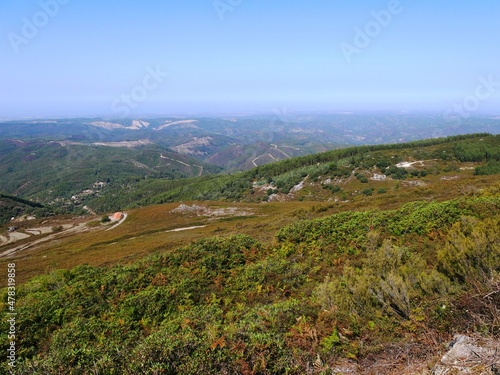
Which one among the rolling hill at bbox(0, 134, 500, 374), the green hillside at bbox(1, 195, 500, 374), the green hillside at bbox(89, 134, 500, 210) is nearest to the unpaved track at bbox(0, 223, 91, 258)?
the rolling hill at bbox(0, 134, 500, 374)

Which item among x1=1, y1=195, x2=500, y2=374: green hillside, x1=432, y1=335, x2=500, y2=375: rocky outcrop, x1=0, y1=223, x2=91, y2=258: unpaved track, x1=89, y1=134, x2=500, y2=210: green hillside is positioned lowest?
x1=0, y1=223, x2=91, y2=258: unpaved track

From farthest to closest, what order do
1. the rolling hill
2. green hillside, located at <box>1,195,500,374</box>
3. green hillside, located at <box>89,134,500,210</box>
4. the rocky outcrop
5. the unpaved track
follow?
green hillside, located at <box>89,134,500,210</box> < the unpaved track < green hillside, located at <box>1,195,500,374</box> < the rolling hill < the rocky outcrop

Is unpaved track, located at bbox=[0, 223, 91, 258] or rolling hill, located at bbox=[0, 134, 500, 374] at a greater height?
rolling hill, located at bbox=[0, 134, 500, 374]

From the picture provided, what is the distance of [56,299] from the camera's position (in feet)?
44.4

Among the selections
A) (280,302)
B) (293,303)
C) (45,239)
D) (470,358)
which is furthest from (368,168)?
(470,358)

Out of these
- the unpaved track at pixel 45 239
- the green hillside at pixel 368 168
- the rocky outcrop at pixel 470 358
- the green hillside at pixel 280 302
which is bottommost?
the unpaved track at pixel 45 239

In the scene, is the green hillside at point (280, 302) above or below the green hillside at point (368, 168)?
above

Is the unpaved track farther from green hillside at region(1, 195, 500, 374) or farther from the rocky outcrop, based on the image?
the rocky outcrop

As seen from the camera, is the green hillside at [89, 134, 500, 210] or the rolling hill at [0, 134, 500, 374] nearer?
the rolling hill at [0, 134, 500, 374]

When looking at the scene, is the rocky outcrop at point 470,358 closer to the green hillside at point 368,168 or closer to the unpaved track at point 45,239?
the unpaved track at point 45,239

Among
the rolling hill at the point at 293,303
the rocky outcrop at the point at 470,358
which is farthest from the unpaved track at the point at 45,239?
the rocky outcrop at the point at 470,358

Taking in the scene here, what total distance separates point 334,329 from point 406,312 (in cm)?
218

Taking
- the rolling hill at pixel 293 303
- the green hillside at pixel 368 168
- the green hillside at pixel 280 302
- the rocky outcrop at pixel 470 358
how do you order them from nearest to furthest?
the rocky outcrop at pixel 470 358, the rolling hill at pixel 293 303, the green hillside at pixel 280 302, the green hillside at pixel 368 168

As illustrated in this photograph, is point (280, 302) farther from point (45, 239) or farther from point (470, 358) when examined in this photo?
point (45, 239)
